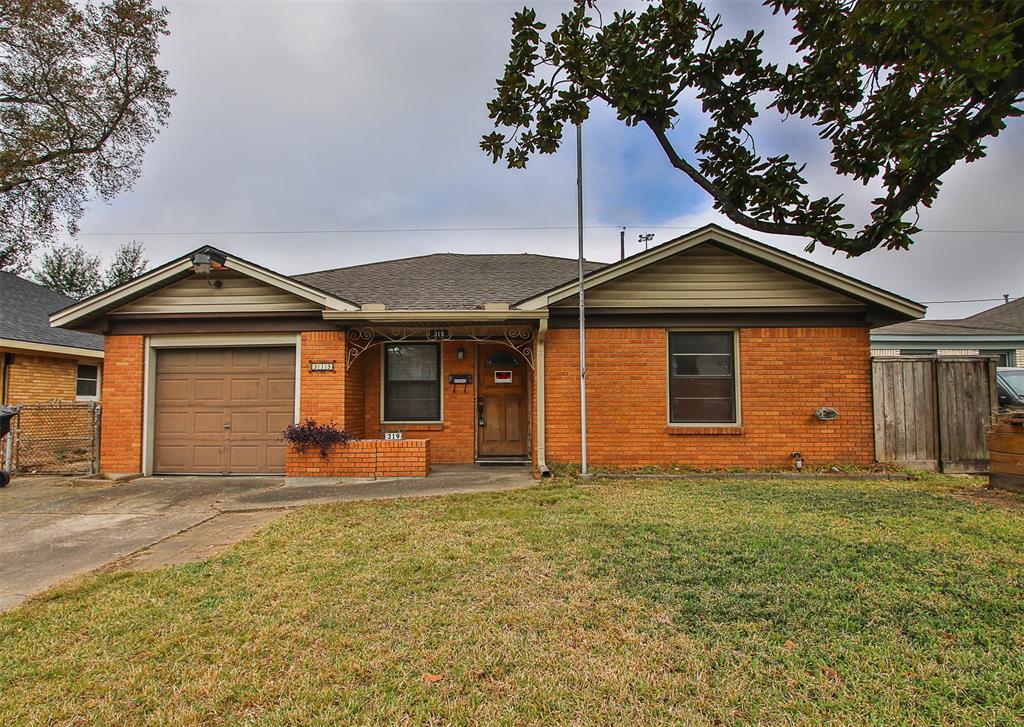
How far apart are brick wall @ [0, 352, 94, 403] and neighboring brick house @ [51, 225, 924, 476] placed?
212 inches

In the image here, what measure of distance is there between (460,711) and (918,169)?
394 centimetres

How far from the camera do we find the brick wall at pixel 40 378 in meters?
12.1

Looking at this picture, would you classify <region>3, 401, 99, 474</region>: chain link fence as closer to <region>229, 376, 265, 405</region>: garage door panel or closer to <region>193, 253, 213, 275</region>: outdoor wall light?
<region>229, 376, 265, 405</region>: garage door panel

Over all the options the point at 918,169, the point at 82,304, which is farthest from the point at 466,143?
the point at 918,169

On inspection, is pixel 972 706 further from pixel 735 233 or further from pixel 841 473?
pixel 735 233

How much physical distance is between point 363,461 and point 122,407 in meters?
4.51

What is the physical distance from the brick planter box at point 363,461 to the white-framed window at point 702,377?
14.5 ft

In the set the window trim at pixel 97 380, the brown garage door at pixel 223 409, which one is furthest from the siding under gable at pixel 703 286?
the window trim at pixel 97 380

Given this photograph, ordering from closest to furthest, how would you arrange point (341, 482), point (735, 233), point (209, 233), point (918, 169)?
point (918, 169), point (341, 482), point (735, 233), point (209, 233)

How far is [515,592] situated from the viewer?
3.61 m

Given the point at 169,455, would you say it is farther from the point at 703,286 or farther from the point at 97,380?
the point at 703,286

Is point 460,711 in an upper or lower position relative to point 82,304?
lower

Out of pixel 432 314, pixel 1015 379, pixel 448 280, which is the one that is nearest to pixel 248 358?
pixel 432 314

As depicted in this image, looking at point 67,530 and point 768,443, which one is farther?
point 768,443
